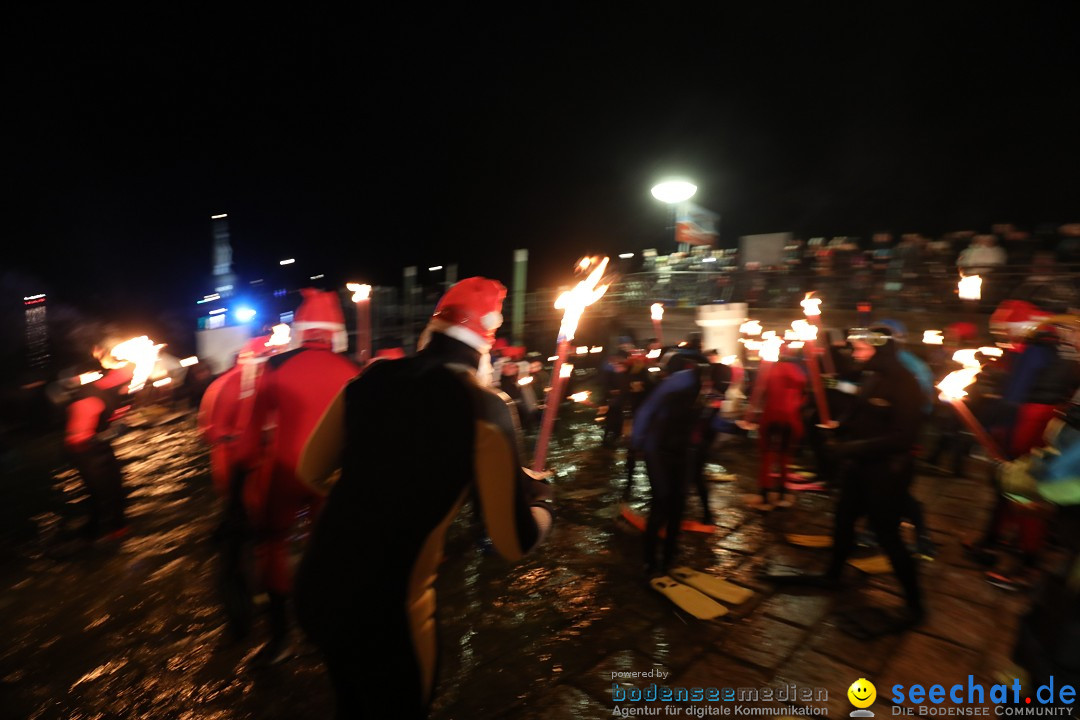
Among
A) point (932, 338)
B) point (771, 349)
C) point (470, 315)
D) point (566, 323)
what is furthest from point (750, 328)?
point (470, 315)

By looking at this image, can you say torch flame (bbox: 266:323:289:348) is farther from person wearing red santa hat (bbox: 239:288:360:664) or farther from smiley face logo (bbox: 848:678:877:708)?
smiley face logo (bbox: 848:678:877:708)

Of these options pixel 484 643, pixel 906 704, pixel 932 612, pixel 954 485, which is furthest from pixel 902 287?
pixel 484 643

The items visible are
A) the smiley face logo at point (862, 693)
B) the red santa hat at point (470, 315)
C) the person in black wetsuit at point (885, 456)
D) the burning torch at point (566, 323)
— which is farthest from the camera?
the person in black wetsuit at point (885, 456)

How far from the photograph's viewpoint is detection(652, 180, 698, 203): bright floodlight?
20797 mm

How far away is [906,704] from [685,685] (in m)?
1.26

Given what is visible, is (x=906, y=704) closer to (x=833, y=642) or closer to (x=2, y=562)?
(x=833, y=642)

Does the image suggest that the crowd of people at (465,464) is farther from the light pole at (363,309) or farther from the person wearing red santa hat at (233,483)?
the light pole at (363,309)

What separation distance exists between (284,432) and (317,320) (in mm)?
796

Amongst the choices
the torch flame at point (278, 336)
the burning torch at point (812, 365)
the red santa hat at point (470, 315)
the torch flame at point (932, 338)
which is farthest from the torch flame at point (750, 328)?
the red santa hat at point (470, 315)

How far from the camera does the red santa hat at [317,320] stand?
390 centimetres

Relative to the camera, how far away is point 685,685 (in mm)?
3545

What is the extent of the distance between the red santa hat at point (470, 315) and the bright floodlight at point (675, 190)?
66.0 feet

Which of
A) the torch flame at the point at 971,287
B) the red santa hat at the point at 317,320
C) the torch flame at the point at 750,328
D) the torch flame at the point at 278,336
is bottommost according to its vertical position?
the torch flame at the point at 750,328

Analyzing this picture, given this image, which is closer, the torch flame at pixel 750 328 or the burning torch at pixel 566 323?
the burning torch at pixel 566 323
